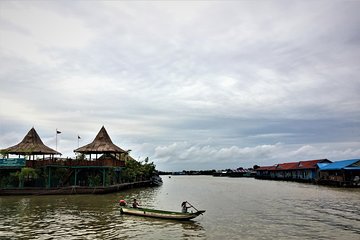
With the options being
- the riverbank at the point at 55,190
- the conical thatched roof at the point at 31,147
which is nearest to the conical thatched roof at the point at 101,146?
the conical thatched roof at the point at 31,147

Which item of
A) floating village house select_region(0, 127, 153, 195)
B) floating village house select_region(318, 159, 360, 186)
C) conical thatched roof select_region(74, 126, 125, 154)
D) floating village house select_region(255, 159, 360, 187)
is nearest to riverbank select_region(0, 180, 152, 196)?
floating village house select_region(0, 127, 153, 195)

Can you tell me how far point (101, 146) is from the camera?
46.8m

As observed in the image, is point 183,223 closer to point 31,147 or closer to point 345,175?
point 31,147

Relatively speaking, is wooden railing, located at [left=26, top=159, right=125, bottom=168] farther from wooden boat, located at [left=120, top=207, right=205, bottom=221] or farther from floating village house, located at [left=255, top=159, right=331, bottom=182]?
floating village house, located at [left=255, top=159, right=331, bottom=182]

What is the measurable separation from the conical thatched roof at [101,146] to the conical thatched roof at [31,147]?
4.66 metres

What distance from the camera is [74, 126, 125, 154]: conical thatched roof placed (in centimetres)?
4591

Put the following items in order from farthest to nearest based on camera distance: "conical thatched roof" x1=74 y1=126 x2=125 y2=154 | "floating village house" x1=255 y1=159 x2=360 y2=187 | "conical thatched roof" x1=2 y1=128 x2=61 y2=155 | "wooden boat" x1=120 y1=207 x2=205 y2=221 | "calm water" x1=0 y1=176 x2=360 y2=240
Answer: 1. "floating village house" x1=255 y1=159 x2=360 y2=187
2. "conical thatched roof" x1=74 y1=126 x2=125 y2=154
3. "conical thatched roof" x1=2 y1=128 x2=61 y2=155
4. "wooden boat" x1=120 y1=207 x2=205 y2=221
5. "calm water" x1=0 y1=176 x2=360 y2=240

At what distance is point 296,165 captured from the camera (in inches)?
3501

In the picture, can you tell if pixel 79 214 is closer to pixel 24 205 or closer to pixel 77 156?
pixel 24 205

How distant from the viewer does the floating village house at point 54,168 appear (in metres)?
43.1

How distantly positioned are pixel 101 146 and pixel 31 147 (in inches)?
384

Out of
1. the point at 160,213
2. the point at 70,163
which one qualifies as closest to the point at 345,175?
the point at 160,213

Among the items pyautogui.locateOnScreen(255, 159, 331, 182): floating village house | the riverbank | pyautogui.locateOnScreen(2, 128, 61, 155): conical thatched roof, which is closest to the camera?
the riverbank

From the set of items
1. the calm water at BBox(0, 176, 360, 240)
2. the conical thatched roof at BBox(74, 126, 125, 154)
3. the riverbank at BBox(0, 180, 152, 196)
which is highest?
the conical thatched roof at BBox(74, 126, 125, 154)
